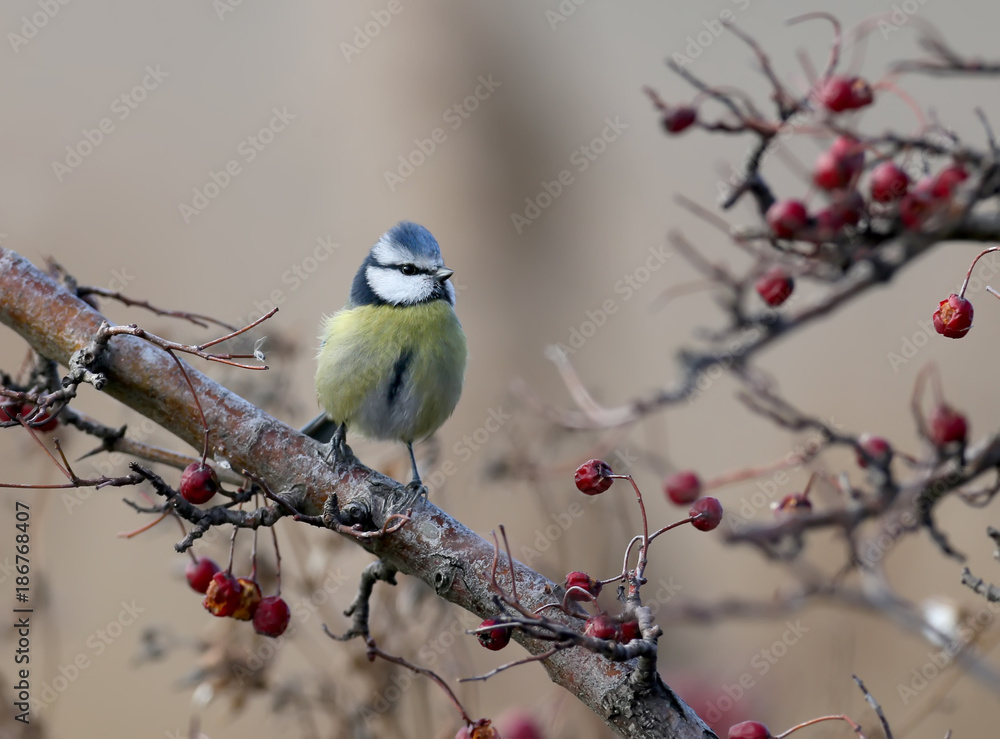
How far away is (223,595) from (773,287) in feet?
4.02

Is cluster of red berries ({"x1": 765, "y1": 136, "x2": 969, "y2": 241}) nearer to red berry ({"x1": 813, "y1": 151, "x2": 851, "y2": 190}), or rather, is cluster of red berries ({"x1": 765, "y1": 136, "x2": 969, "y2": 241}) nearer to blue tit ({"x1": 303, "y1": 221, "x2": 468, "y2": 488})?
red berry ({"x1": 813, "y1": 151, "x2": 851, "y2": 190})

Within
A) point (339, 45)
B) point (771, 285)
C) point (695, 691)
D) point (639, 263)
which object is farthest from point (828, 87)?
point (639, 263)

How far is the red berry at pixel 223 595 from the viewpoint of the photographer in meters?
1.68

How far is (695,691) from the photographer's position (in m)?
3.04

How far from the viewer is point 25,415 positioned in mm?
1699

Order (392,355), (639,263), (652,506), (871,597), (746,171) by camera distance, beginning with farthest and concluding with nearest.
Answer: (639,263) < (652,506) < (392,355) < (871,597) < (746,171)

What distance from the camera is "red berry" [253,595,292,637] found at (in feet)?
5.61

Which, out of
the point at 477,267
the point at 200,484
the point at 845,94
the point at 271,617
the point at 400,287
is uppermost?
the point at 845,94

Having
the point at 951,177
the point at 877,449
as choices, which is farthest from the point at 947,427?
the point at 951,177

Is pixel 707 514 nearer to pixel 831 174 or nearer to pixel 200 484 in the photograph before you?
pixel 831 174

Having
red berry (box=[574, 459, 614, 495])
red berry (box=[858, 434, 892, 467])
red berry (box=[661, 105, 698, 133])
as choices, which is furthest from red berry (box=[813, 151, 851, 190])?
red berry (box=[574, 459, 614, 495])

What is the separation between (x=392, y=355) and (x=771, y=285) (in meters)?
1.40

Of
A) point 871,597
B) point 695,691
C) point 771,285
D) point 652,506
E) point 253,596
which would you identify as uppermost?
point 771,285

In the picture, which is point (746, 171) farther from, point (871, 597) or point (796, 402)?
point (796, 402)
